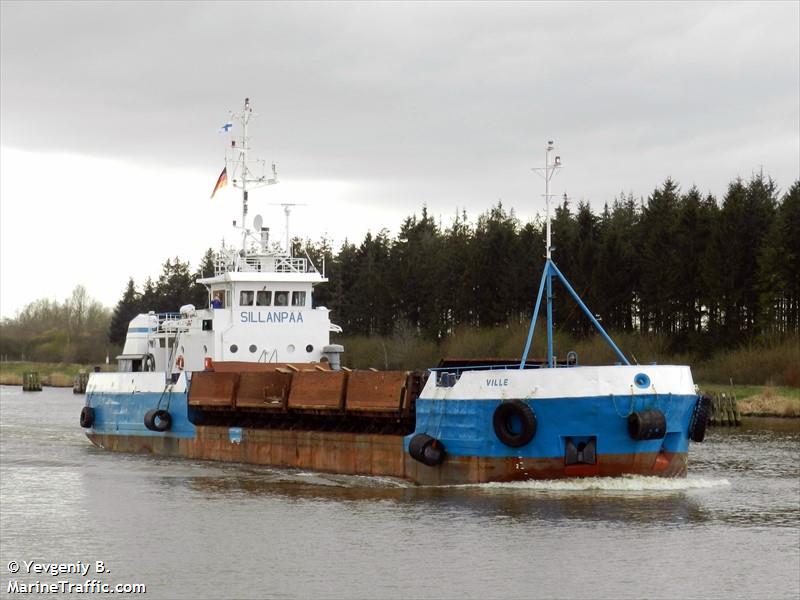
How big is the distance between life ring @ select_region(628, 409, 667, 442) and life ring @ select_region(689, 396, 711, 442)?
1.91 m

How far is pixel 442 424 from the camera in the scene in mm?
26609

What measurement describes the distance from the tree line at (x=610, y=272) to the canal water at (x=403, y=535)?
90.5 ft

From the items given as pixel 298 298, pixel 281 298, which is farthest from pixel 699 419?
pixel 281 298

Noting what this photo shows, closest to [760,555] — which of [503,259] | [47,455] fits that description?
[47,455]

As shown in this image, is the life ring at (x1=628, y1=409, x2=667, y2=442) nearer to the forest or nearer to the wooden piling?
the forest

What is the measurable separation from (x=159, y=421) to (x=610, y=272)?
1554 inches

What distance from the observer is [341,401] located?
1153 inches

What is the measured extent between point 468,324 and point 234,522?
57.0m

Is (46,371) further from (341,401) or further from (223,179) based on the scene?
(341,401)

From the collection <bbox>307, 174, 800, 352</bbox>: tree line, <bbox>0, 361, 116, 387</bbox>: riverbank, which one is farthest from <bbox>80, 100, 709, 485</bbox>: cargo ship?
<bbox>0, 361, 116, 387</bbox>: riverbank

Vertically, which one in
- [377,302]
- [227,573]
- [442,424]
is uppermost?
[377,302]

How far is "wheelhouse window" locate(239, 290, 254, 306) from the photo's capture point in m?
36.3

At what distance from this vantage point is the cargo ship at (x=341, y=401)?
24891 millimetres

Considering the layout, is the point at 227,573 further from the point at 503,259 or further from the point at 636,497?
the point at 503,259
